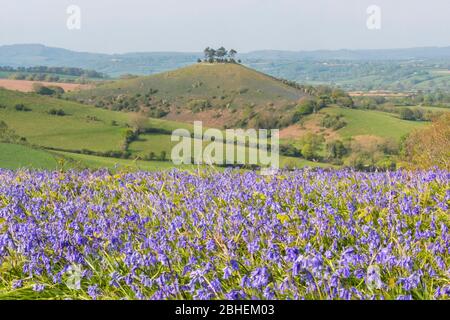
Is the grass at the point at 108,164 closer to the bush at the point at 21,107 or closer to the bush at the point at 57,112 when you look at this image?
the bush at the point at 57,112

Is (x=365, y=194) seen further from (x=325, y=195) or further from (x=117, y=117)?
(x=117, y=117)

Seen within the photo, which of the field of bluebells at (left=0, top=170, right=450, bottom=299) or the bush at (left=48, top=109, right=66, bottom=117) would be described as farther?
the bush at (left=48, top=109, right=66, bottom=117)

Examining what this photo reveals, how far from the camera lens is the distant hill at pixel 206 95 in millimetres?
151125

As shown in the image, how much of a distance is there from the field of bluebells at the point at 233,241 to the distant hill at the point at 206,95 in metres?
131

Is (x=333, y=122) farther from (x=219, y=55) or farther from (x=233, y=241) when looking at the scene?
(x=233, y=241)

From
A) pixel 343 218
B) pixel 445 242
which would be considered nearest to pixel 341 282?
pixel 445 242

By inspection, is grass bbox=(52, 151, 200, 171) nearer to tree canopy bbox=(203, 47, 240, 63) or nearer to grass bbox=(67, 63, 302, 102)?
Answer: grass bbox=(67, 63, 302, 102)

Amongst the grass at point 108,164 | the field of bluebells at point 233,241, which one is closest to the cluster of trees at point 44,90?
the grass at point 108,164

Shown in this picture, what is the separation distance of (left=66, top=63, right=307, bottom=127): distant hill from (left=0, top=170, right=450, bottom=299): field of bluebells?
131 m

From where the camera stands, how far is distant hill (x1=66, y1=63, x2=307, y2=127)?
151125 mm

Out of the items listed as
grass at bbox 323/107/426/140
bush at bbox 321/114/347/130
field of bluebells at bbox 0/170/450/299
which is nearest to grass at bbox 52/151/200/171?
field of bluebells at bbox 0/170/450/299

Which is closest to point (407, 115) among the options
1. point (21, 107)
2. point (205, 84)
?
point (205, 84)
